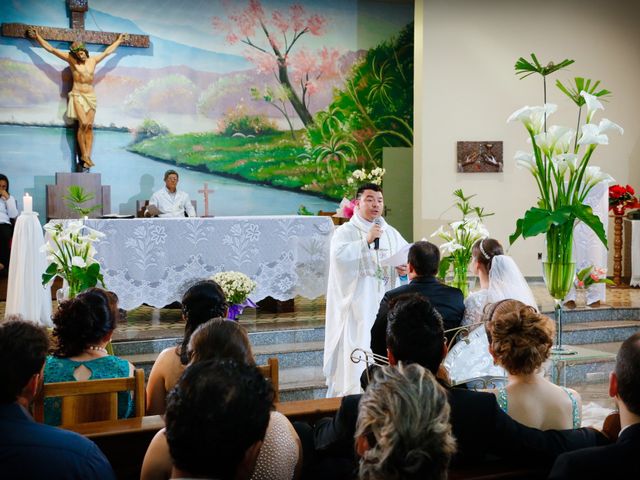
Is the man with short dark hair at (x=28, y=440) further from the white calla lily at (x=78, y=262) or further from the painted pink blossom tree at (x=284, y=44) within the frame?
the painted pink blossom tree at (x=284, y=44)

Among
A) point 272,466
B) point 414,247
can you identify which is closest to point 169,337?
point 414,247

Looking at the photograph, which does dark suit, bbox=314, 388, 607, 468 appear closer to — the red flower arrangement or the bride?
the bride

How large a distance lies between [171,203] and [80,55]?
2.23 m

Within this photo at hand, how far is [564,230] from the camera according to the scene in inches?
162

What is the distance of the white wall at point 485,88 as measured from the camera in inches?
422

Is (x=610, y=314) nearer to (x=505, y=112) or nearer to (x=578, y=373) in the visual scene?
(x=578, y=373)

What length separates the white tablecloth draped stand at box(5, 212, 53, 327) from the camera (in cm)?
645

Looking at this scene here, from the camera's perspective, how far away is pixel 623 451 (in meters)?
1.95

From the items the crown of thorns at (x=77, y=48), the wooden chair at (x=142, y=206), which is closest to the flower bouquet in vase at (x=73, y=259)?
the wooden chair at (x=142, y=206)

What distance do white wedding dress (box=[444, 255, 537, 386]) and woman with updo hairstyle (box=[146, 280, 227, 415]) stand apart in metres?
1.26

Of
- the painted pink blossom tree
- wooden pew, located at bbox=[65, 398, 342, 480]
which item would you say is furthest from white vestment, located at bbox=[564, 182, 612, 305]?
wooden pew, located at bbox=[65, 398, 342, 480]

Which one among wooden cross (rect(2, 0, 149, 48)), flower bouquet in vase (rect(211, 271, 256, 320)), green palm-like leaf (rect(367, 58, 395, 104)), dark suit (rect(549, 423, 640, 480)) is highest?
wooden cross (rect(2, 0, 149, 48))

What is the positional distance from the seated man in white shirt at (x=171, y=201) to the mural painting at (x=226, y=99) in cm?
90

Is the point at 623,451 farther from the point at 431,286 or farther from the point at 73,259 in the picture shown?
the point at 73,259
